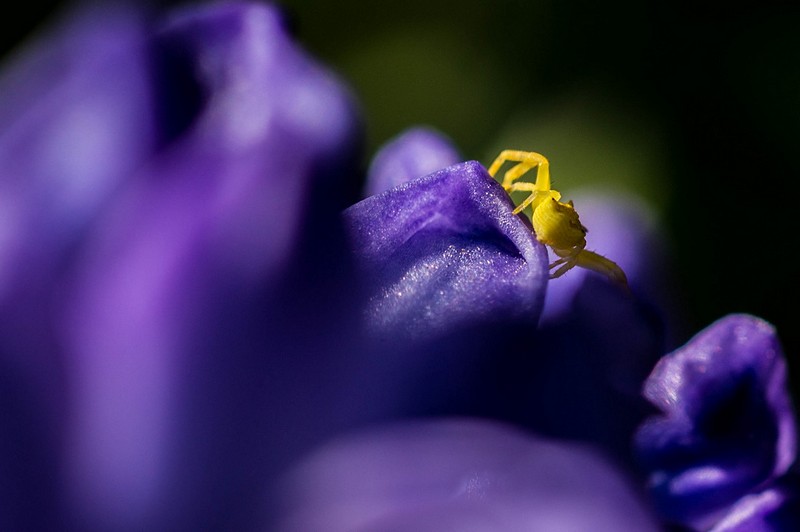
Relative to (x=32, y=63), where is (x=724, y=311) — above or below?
above

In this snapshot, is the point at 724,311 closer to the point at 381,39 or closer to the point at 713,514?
the point at 381,39

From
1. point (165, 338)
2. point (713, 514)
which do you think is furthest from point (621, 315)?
point (165, 338)

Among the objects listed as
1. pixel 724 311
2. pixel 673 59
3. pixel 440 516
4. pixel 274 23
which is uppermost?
pixel 673 59

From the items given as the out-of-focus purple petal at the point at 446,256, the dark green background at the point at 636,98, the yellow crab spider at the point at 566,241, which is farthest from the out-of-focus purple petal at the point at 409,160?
the dark green background at the point at 636,98

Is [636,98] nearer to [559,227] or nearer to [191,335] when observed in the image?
[559,227]

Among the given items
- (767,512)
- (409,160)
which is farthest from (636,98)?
(767,512)

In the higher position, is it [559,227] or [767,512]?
[559,227]

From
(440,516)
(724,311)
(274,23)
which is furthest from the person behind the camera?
(724,311)
